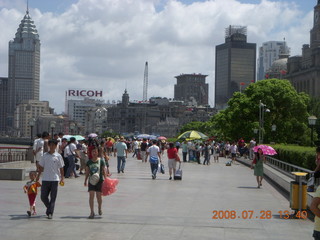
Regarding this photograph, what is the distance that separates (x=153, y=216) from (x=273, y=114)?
2073 inches

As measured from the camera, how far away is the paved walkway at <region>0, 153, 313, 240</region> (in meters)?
10.7

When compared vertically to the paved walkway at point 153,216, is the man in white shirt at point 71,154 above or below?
above

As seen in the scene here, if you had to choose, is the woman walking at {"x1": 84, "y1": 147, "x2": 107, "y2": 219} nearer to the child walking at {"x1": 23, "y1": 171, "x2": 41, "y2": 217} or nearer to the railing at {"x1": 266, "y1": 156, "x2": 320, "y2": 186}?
the child walking at {"x1": 23, "y1": 171, "x2": 41, "y2": 217}

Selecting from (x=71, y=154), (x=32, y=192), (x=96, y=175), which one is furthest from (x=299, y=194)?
(x=71, y=154)

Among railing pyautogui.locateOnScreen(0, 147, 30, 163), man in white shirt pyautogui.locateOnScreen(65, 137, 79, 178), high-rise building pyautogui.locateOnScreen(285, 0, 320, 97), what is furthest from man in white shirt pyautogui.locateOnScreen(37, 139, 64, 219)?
high-rise building pyautogui.locateOnScreen(285, 0, 320, 97)

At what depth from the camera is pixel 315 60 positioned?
130500 mm

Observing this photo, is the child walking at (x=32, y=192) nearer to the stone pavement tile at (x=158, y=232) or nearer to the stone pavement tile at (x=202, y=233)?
the stone pavement tile at (x=158, y=232)

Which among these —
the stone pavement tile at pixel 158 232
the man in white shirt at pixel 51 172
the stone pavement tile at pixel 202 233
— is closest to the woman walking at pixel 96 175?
the man in white shirt at pixel 51 172

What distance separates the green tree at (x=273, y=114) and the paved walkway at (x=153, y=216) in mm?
43654

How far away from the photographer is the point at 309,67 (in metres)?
133

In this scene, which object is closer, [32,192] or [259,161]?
[32,192]

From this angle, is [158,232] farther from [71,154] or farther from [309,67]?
[309,67]

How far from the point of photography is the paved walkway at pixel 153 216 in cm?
1066
